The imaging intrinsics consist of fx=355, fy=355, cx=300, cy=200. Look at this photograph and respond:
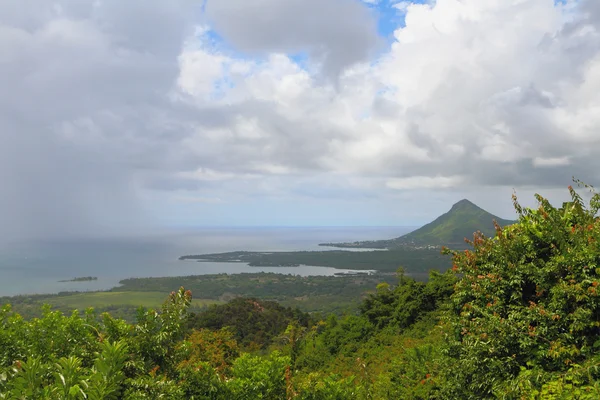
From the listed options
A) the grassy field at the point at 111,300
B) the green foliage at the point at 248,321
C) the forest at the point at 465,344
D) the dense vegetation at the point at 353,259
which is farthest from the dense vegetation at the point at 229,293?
the forest at the point at 465,344

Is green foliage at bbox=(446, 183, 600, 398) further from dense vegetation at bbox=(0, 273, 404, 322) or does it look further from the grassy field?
the grassy field

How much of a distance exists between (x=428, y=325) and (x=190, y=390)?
16.5m

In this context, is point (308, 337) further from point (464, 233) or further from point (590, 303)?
point (464, 233)

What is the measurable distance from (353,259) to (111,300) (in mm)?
94903

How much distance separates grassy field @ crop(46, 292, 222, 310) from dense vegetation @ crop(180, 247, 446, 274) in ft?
201

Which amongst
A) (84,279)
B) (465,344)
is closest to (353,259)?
(84,279)

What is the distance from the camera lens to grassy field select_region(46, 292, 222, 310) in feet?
212

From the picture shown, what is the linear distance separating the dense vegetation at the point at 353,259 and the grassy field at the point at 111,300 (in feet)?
201

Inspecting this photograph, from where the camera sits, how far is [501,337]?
526cm

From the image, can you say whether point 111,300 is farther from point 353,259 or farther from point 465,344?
point 353,259

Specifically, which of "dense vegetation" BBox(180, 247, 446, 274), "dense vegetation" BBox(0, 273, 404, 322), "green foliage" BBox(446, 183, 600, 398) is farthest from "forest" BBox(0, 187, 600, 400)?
"dense vegetation" BBox(180, 247, 446, 274)

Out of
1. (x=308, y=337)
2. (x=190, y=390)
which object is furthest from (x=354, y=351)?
(x=190, y=390)

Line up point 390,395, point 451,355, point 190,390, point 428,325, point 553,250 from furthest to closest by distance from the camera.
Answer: point 428,325 < point 390,395 < point 451,355 < point 553,250 < point 190,390

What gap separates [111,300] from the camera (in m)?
69.8
